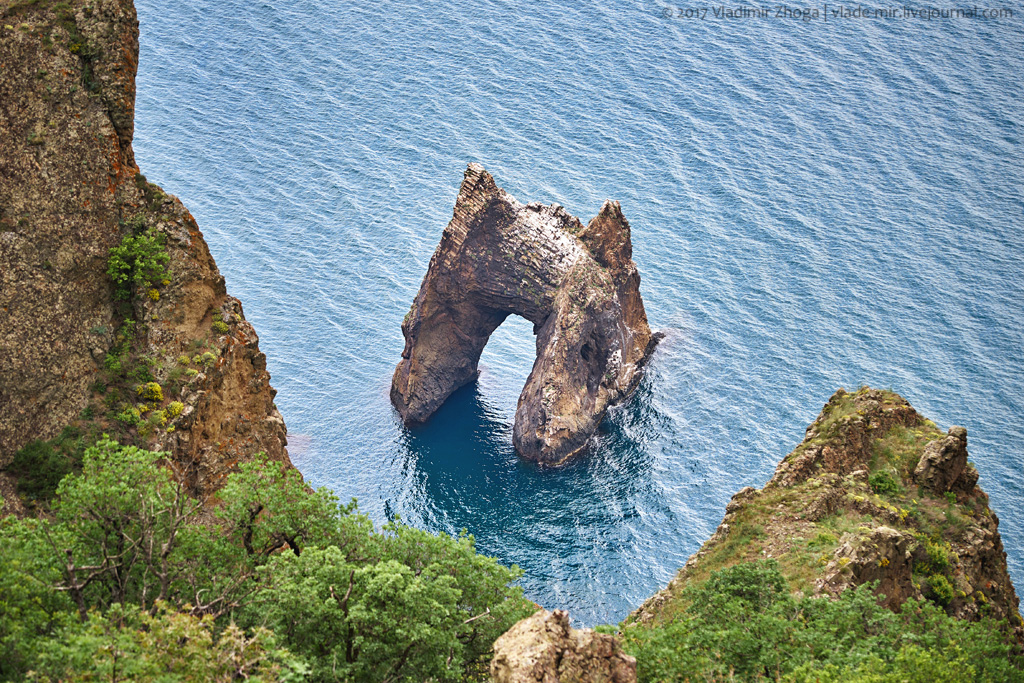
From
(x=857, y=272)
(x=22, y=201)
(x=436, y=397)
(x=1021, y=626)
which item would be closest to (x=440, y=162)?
(x=436, y=397)

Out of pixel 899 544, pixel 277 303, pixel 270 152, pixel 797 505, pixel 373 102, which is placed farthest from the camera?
pixel 373 102

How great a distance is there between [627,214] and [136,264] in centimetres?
6722

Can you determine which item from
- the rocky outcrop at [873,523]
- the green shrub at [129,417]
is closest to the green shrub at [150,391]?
the green shrub at [129,417]

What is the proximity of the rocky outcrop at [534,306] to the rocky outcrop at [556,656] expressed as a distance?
1812 inches

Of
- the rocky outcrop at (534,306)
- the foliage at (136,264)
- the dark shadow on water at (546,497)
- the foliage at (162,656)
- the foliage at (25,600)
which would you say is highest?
the foliage at (136,264)

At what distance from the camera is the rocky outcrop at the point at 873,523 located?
44.2m

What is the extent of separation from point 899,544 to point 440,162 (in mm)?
75477

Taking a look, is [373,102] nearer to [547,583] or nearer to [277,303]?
[277,303]

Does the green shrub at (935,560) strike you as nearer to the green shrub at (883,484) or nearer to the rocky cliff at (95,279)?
the green shrub at (883,484)

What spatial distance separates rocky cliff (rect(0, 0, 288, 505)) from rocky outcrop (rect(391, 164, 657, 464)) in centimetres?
3428

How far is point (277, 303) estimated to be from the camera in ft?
295

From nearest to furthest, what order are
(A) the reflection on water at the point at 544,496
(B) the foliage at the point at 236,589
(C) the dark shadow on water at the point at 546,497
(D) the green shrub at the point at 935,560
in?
(B) the foliage at the point at 236,589 < (D) the green shrub at the point at 935,560 < (C) the dark shadow on water at the point at 546,497 < (A) the reflection on water at the point at 544,496

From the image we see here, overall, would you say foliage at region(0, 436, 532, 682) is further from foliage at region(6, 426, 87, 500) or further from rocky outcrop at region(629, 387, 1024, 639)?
rocky outcrop at region(629, 387, 1024, 639)

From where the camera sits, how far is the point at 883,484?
51.0 meters
